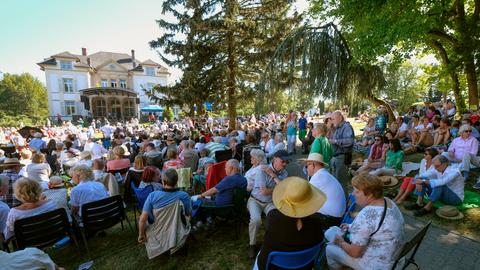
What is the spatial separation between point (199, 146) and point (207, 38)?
6871mm

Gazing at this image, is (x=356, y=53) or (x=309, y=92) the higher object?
(x=356, y=53)

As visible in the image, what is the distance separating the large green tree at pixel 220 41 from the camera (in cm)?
1248

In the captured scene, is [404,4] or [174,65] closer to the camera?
[404,4]

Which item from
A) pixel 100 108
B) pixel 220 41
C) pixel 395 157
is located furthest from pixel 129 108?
pixel 395 157

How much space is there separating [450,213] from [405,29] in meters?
5.32

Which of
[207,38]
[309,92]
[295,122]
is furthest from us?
[207,38]

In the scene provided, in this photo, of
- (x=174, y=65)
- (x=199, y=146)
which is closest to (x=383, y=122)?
(x=199, y=146)

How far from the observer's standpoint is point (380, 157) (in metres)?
7.38

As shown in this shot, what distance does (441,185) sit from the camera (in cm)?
461

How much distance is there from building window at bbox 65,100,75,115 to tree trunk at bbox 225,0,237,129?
33.9 metres

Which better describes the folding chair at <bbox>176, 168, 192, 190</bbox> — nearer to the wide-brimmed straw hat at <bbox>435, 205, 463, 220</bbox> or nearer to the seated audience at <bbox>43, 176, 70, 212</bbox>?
the seated audience at <bbox>43, 176, 70, 212</bbox>

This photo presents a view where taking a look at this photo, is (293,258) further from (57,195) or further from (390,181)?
(390,181)

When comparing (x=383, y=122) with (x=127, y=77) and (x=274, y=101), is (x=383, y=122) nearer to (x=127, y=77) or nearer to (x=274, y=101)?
(x=274, y=101)

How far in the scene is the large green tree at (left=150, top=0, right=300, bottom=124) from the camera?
1248cm
